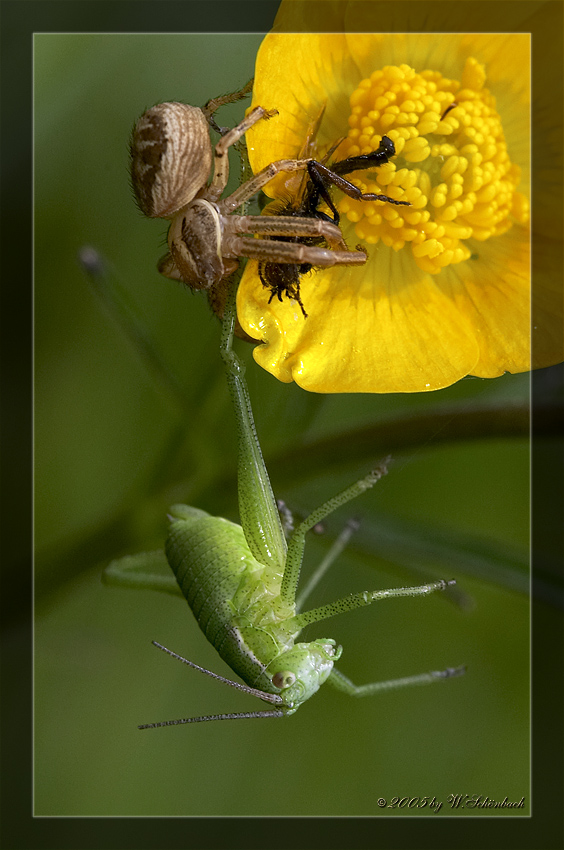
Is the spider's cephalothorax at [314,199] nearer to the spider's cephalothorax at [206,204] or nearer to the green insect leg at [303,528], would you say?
the spider's cephalothorax at [206,204]

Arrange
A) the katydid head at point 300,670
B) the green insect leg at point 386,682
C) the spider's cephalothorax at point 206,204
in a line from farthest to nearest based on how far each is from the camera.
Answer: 1. the green insect leg at point 386,682
2. the katydid head at point 300,670
3. the spider's cephalothorax at point 206,204

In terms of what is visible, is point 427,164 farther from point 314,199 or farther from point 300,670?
point 300,670

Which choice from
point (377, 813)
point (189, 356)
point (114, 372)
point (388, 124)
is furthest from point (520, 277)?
point (377, 813)

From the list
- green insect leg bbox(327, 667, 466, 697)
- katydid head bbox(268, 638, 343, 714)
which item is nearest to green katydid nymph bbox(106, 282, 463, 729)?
katydid head bbox(268, 638, 343, 714)

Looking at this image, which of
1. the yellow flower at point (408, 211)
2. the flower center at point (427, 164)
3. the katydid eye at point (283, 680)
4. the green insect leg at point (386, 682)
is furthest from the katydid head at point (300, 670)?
the flower center at point (427, 164)

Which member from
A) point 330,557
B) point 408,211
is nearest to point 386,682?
point 330,557

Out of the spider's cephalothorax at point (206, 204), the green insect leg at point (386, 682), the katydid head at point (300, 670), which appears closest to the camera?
the spider's cephalothorax at point (206, 204)

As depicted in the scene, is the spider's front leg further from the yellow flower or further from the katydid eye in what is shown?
the katydid eye
